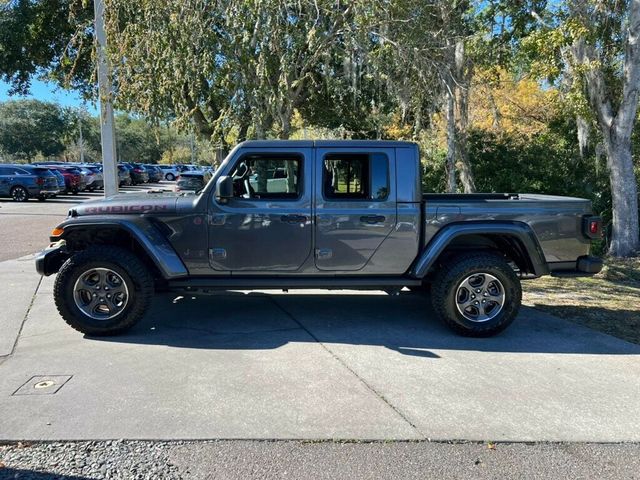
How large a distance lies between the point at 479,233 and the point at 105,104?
6.96m

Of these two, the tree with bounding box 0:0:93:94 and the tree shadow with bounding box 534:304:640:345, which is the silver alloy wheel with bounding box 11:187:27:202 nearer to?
the tree with bounding box 0:0:93:94

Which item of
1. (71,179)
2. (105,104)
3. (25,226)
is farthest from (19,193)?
(105,104)

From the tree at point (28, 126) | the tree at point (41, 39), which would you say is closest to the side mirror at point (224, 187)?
the tree at point (41, 39)

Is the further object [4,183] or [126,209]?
[4,183]

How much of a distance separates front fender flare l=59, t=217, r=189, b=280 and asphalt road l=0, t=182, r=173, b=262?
5.75 m

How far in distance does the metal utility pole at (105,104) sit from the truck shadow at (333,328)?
3988 mm

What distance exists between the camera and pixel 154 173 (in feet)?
149

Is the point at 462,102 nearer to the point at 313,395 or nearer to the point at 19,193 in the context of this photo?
the point at 313,395

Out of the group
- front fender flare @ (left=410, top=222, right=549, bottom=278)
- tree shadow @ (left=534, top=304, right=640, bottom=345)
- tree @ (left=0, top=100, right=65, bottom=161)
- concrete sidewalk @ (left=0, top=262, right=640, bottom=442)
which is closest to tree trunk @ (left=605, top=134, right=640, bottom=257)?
tree shadow @ (left=534, top=304, right=640, bottom=345)

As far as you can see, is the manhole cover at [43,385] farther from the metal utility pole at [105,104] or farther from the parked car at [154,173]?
the parked car at [154,173]

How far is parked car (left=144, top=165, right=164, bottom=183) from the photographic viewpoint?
43.9 meters

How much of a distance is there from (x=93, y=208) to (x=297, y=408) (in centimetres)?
299

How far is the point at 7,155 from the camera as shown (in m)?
60.2

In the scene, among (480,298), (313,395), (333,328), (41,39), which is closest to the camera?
(313,395)
